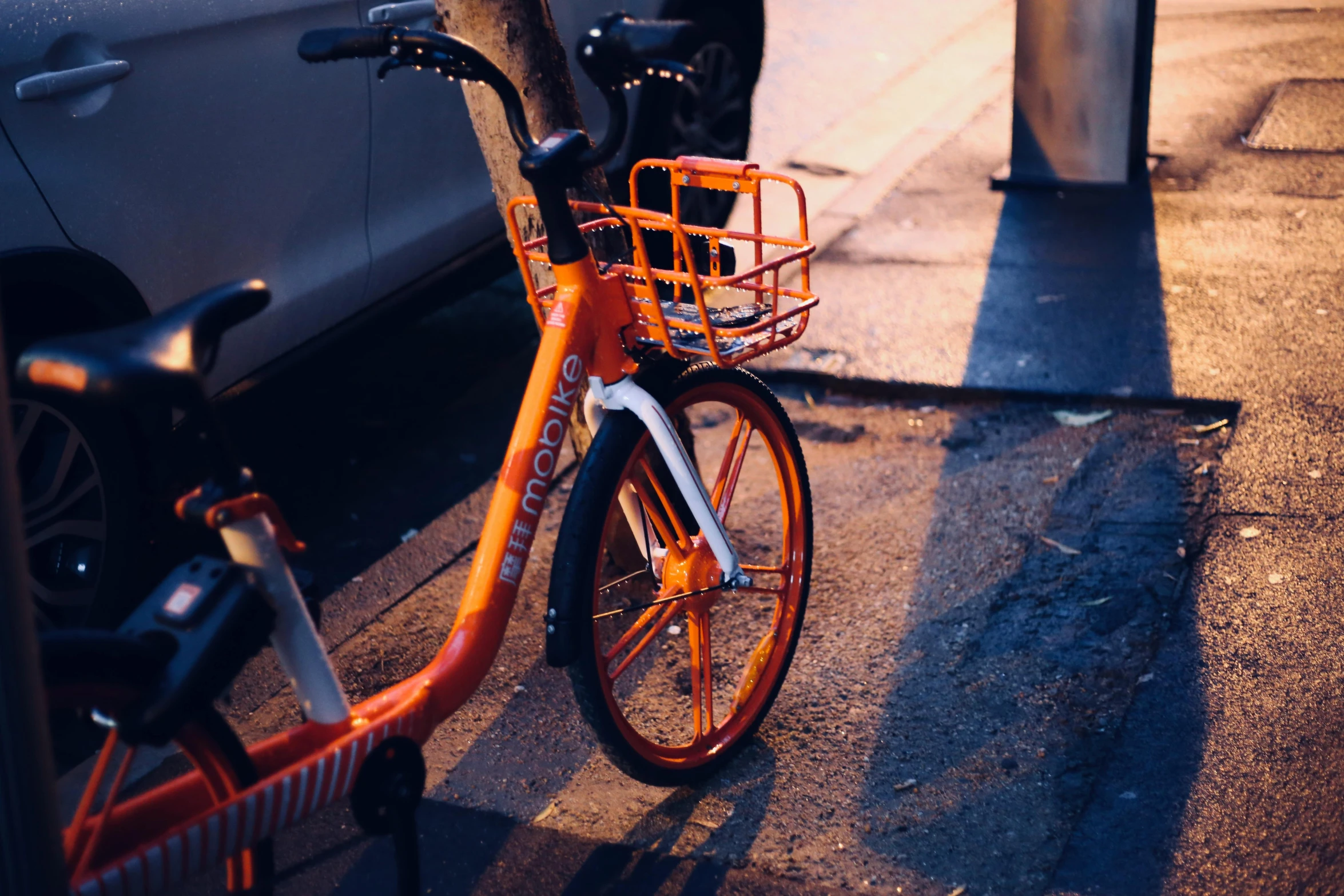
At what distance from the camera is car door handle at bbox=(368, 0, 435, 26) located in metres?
3.96

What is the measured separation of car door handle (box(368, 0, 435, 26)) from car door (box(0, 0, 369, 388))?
0.07 m

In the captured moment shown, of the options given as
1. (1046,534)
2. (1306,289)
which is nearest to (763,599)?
(1046,534)

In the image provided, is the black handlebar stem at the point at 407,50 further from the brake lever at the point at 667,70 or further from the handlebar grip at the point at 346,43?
the brake lever at the point at 667,70

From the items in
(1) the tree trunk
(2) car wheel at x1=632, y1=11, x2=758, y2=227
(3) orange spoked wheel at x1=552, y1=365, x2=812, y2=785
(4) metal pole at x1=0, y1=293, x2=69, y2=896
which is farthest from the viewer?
(2) car wheel at x1=632, y1=11, x2=758, y2=227

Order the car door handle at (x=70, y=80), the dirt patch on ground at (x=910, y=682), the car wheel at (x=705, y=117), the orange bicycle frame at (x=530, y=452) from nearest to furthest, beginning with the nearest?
the orange bicycle frame at (x=530, y=452)
the dirt patch on ground at (x=910, y=682)
the car door handle at (x=70, y=80)
the car wheel at (x=705, y=117)

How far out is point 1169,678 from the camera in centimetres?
303

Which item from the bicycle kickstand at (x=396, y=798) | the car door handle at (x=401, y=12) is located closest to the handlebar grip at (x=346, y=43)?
the bicycle kickstand at (x=396, y=798)

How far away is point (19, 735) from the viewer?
5.17 ft

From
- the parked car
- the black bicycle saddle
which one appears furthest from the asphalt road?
the black bicycle saddle

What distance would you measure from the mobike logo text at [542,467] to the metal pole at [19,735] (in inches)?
40.4

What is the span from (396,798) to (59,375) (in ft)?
3.05

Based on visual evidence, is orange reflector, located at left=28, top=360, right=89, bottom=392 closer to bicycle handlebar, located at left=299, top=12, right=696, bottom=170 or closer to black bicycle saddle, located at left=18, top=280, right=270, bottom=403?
black bicycle saddle, located at left=18, top=280, right=270, bottom=403

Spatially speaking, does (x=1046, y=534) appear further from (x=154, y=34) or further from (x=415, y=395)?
(x=154, y=34)

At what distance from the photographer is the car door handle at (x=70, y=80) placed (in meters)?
2.97
